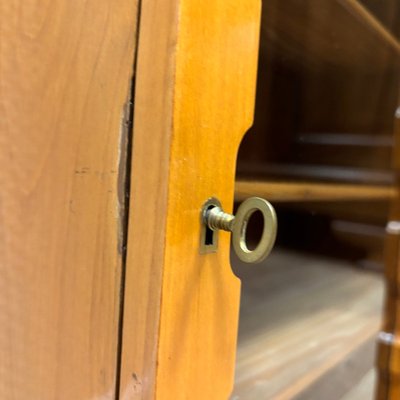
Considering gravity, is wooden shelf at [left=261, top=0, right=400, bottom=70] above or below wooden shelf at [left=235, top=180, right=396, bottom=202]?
above

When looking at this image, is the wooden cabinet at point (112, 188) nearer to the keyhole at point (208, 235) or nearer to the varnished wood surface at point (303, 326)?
the keyhole at point (208, 235)

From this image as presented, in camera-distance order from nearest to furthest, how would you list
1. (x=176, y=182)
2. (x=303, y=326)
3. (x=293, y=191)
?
1. (x=176, y=182)
2. (x=293, y=191)
3. (x=303, y=326)

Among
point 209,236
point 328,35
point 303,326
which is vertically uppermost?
point 328,35

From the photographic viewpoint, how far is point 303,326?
71 cm

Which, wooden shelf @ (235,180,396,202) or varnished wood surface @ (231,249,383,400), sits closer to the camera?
wooden shelf @ (235,180,396,202)

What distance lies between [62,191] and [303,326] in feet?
1.76

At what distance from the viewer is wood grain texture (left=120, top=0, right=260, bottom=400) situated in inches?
10.0

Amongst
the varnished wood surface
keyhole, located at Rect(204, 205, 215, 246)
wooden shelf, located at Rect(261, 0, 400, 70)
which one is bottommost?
the varnished wood surface

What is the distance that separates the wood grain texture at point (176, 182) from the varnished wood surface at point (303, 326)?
111 millimetres

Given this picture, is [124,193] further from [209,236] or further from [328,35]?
[328,35]

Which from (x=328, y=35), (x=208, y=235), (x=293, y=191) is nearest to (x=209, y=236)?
(x=208, y=235)

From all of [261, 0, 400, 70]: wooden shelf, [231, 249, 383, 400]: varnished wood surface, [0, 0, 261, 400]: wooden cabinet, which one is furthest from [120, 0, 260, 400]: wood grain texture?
[261, 0, 400, 70]: wooden shelf

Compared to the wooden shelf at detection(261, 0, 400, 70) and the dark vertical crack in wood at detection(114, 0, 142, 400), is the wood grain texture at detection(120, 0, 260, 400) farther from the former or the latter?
the wooden shelf at detection(261, 0, 400, 70)

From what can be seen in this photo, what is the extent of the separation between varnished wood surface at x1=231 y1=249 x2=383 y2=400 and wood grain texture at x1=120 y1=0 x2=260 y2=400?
0.36 ft
